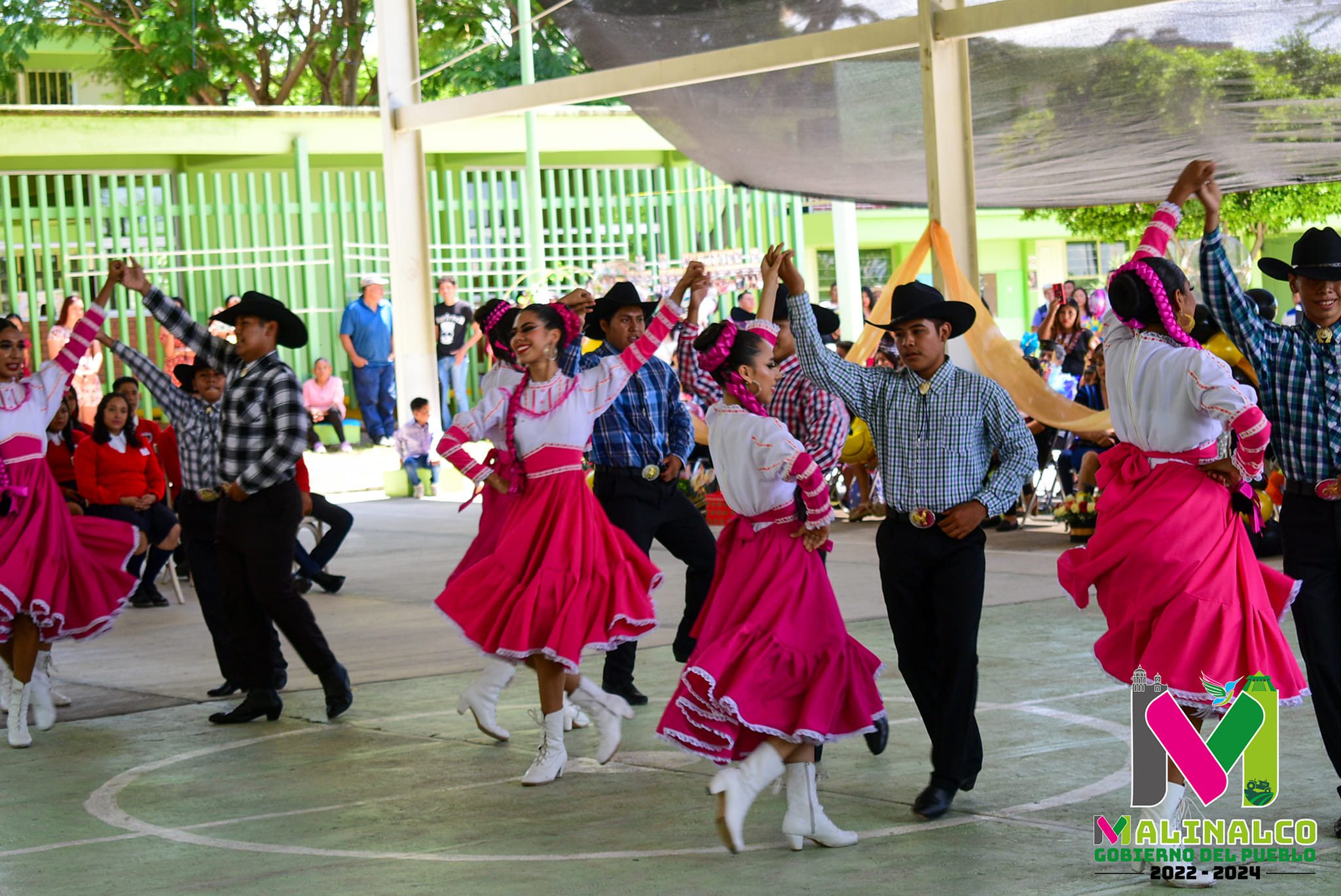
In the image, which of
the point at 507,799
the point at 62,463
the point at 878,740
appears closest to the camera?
the point at 507,799

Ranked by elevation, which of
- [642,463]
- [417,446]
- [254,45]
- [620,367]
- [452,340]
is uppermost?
[254,45]

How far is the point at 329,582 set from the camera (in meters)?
13.3

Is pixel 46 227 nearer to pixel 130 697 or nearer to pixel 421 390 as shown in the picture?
pixel 421 390

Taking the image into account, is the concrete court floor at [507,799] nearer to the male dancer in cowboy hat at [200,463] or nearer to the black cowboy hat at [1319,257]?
the male dancer in cowboy hat at [200,463]

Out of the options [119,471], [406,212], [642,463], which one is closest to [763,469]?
[642,463]

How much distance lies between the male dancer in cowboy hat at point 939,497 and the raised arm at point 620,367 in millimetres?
940

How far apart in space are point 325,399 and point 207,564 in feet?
41.2

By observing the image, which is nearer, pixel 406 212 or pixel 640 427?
pixel 640 427

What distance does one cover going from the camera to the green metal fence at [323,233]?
22594mm

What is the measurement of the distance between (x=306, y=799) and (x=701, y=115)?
10.5 m

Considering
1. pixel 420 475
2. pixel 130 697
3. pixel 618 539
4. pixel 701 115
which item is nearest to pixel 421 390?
pixel 420 475

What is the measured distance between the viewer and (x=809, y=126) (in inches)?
620

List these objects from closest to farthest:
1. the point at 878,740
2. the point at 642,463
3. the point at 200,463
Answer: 1. the point at 878,740
2. the point at 642,463
3. the point at 200,463

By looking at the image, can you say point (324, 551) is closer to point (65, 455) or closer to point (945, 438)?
point (65, 455)
